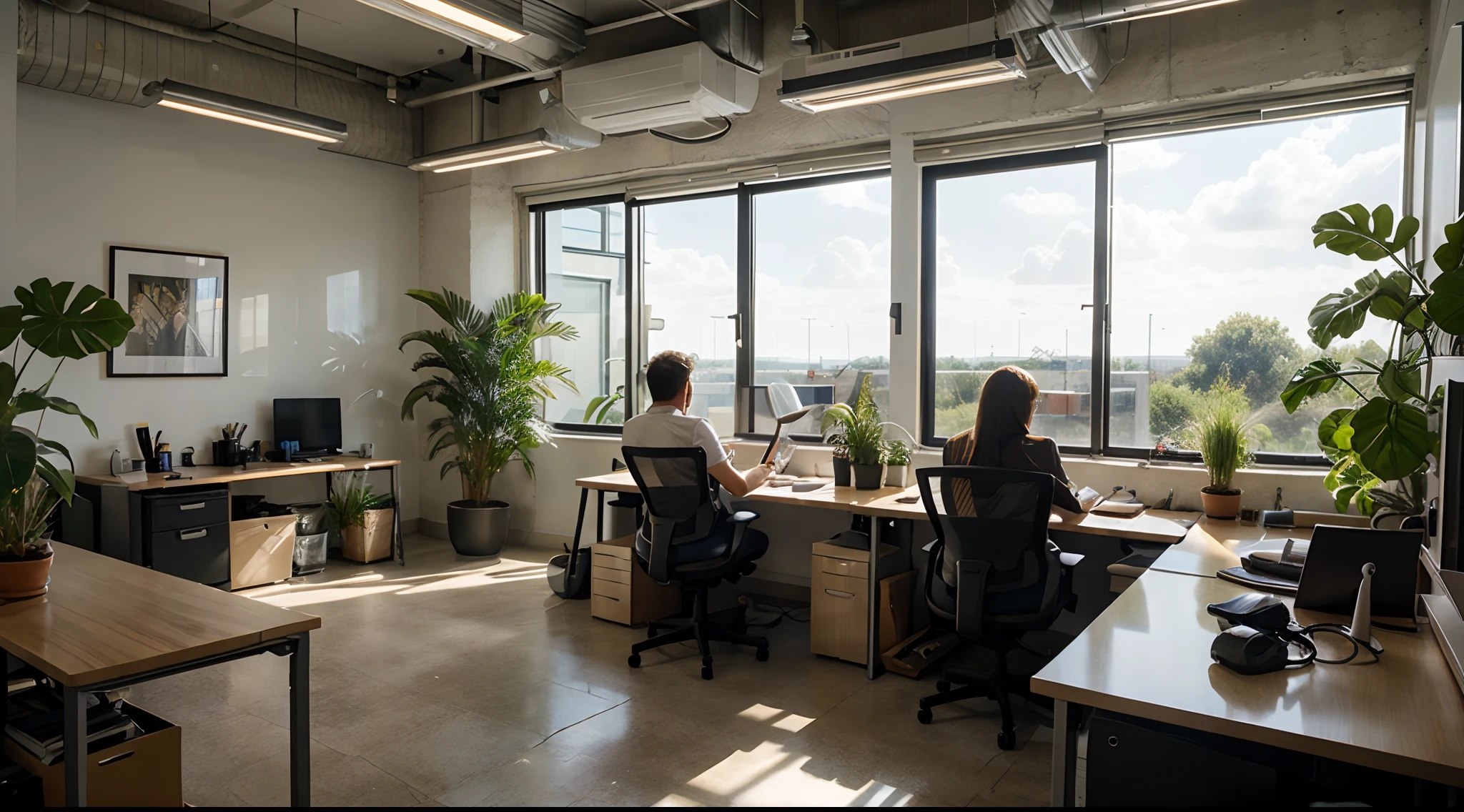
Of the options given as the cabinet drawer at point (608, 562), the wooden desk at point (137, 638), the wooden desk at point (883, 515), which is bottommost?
the cabinet drawer at point (608, 562)

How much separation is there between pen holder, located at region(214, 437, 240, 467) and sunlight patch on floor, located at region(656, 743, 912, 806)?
417 centimetres

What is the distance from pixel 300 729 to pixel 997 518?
7.64 feet

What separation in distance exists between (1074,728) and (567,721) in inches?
84.2

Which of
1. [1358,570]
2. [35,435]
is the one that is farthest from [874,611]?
[35,435]

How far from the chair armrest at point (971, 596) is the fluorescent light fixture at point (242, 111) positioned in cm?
438

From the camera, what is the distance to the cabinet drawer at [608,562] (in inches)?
181

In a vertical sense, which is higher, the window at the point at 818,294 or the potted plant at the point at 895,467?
the window at the point at 818,294

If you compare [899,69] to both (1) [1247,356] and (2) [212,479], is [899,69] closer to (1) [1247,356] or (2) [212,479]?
(1) [1247,356]

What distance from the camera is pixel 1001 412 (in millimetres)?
3438

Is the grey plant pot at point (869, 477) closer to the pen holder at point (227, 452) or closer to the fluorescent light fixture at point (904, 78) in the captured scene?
the fluorescent light fixture at point (904, 78)

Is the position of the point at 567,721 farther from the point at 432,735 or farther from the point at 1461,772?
the point at 1461,772

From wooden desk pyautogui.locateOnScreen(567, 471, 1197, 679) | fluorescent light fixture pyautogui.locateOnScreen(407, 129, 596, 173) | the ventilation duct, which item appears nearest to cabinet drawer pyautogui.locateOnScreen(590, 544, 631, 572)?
wooden desk pyautogui.locateOnScreen(567, 471, 1197, 679)

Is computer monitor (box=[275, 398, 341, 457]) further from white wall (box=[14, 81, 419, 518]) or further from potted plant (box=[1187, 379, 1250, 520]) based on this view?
potted plant (box=[1187, 379, 1250, 520])

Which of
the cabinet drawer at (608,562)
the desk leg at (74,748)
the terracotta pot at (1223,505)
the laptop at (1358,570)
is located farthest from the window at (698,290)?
the desk leg at (74,748)
